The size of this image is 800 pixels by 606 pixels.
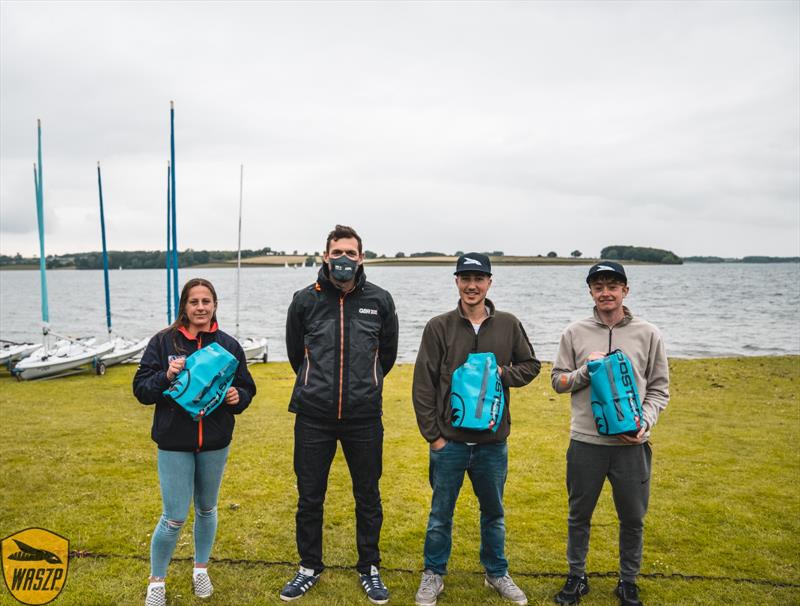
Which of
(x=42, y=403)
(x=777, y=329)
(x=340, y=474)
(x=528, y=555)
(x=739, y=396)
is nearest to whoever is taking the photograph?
(x=528, y=555)

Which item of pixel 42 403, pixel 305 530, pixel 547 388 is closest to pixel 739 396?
pixel 547 388

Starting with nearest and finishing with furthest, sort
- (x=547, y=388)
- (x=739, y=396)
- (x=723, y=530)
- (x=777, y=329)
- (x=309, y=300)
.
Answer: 1. (x=309, y=300)
2. (x=723, y=530)
3. (x=739, y=396)
4. (x=547, y=388)
5. (x=777, y=329)

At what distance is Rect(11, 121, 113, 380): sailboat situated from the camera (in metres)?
16.2

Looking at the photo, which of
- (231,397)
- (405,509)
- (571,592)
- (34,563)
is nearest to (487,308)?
(231,397)

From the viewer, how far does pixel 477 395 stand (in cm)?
416

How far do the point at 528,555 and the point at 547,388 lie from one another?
1010cm

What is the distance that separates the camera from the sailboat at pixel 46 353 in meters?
16.2

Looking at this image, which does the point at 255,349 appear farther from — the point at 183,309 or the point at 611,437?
the point at 611,437

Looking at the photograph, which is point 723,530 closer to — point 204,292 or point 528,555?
point 528,555

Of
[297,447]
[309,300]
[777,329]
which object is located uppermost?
[309,300]

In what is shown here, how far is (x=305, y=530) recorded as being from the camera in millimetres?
4590

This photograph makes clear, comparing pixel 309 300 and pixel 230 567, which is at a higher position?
pixel 309 300

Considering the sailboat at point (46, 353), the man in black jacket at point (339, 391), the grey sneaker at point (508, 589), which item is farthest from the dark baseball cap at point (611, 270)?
the sailboat at point (46, 353)

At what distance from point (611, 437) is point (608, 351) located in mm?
628
